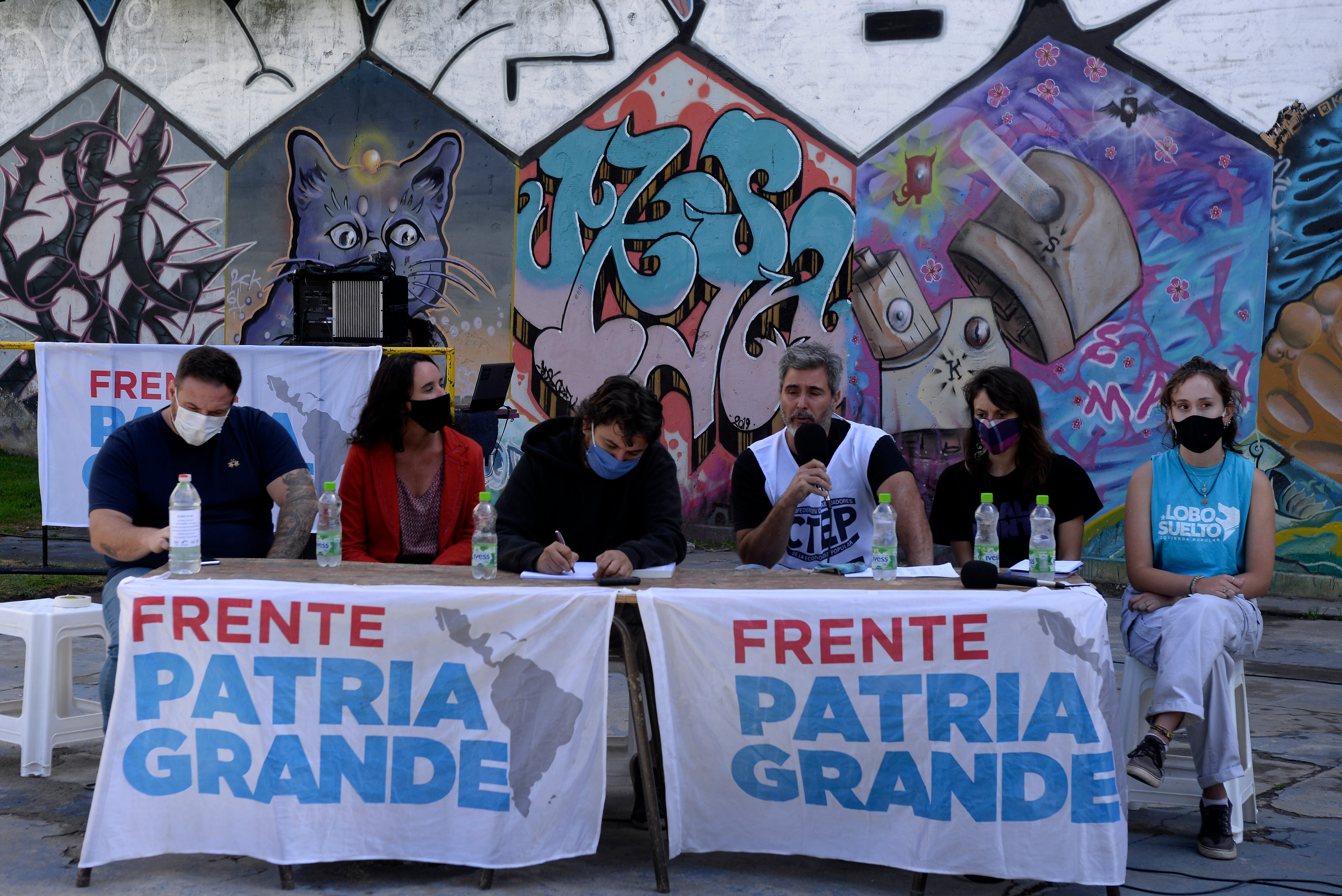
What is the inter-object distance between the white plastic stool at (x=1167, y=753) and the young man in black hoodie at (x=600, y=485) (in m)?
1.56

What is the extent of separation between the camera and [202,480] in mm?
4465

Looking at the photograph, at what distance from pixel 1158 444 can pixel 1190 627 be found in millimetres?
4921

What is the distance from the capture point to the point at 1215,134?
8320 millimetres

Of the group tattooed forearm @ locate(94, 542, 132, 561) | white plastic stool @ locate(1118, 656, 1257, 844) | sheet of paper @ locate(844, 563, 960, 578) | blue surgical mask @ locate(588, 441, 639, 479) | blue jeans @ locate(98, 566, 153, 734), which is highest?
blue surgical mask @ locate(588, 441, 639, 479)

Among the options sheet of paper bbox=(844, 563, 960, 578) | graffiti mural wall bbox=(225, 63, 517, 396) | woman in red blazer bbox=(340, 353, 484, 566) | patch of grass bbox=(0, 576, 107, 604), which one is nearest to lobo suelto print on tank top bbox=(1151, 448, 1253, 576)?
sheet of paper bbox=(844, 563, 960, 578)

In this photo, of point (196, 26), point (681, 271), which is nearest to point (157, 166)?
point (196, 26)

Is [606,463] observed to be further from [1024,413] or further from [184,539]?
Answer: [1024,413]

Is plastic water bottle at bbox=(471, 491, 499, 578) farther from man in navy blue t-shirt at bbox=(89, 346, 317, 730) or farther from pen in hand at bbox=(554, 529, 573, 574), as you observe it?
man in navy blue t-shirt at bbox=(89, 346, 317, 730)

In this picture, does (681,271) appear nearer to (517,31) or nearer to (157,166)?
(517,31)

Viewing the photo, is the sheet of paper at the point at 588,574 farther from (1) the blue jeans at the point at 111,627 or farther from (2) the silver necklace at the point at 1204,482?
(2) the silver necklace at the point at 1204,482

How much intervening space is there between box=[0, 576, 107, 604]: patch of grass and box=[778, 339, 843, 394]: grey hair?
499 centimetres

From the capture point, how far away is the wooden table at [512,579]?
3723 mm

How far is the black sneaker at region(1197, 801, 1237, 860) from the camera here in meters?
3.79

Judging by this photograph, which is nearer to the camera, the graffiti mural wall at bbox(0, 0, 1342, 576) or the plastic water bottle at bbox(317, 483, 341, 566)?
the plastic water bottle at bbox(317, 483, 341, 566)
